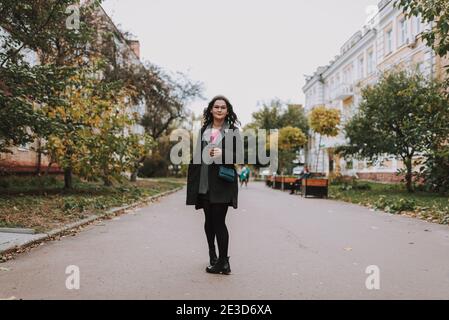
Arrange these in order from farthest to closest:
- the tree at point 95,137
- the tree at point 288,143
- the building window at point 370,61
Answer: the tree at point 288,143
the building window at point 370,61
the tree at point 95,137

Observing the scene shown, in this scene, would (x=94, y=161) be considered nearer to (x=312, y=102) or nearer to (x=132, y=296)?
(x=132, y=296)

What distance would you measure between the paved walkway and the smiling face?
1.74 metres

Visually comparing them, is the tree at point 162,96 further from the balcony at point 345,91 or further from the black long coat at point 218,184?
the black long coat at point 218,184

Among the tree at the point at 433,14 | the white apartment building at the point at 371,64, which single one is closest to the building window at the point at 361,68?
the white apartment building at the point at 371,64

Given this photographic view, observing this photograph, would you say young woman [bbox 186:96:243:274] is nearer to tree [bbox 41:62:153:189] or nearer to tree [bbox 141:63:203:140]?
tree [bbox 41:62:153:189]

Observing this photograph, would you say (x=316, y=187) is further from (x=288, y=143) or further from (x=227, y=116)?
(x=288, y=143)

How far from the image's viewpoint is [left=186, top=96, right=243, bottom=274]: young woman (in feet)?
17.4

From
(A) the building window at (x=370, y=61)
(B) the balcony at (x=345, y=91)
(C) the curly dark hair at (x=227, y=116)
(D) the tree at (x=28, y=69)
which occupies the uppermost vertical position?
(A) the building window at (x=370, y=61)

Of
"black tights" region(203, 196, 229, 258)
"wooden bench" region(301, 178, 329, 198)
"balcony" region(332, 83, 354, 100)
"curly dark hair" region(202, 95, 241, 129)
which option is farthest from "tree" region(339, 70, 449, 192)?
"balcony" region(332, 83, 354, 100)

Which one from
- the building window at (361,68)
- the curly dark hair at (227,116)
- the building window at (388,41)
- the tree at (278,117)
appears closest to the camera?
the curly dark hair at (227,116)

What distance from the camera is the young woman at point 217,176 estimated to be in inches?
209

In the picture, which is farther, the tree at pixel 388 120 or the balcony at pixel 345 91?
the balcony at pixel 345 91

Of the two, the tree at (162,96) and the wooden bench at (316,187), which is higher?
the tree at (162,96)

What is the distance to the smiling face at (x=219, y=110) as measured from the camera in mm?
5395
